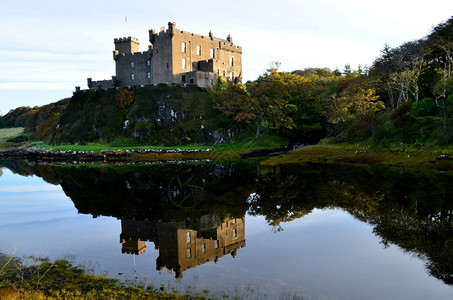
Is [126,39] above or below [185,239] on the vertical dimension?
above

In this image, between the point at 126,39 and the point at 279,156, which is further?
the point at 126,39

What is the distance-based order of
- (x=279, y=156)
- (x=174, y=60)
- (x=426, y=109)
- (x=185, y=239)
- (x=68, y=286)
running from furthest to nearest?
1. (x=174, y=60)
2. (x=279, y=156)
3. (x=426, y=109)
4. (x=185, y=239)
5. (x=68, y=286)

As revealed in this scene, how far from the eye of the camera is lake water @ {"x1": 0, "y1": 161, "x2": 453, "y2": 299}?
11336 mm

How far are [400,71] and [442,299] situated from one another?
154 ft

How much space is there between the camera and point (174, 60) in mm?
73938

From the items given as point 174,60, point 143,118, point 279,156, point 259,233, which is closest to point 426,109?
point 279,156

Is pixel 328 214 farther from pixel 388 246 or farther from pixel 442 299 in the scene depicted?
pixel 442 299

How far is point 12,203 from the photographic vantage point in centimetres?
2625

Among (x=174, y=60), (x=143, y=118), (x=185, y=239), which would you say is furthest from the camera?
(x=174, y=60)

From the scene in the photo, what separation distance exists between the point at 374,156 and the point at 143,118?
45.3 meters

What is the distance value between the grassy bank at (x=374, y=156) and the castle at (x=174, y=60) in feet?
107

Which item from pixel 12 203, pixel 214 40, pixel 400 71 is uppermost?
pixel 214 40

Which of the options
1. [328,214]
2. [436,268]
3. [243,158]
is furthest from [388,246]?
[243,158]

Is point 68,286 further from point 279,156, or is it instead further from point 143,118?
point 143,118
